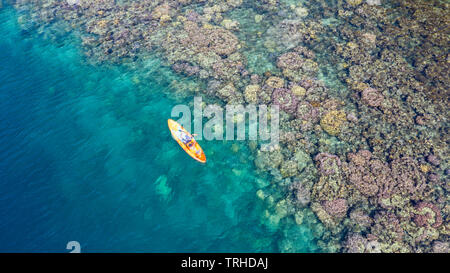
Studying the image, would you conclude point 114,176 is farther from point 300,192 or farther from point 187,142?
point 300,192

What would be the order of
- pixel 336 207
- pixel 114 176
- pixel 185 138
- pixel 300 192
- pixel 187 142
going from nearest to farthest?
pixel 336 207, pixel 300 192, pixel 114 176, pixel 187 142, pixel 185 138

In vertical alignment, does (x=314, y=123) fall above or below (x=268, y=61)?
below

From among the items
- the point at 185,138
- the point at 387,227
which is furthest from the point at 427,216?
the point at 185,138

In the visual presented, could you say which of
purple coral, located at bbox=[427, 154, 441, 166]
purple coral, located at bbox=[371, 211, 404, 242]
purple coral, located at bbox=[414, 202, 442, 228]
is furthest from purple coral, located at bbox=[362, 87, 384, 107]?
purple coral, located at bbox=[371, 211, 404, 242]

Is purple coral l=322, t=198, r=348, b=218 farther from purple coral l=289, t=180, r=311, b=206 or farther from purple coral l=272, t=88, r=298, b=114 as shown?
purple coral l=272, t=88, r=298, b=114
